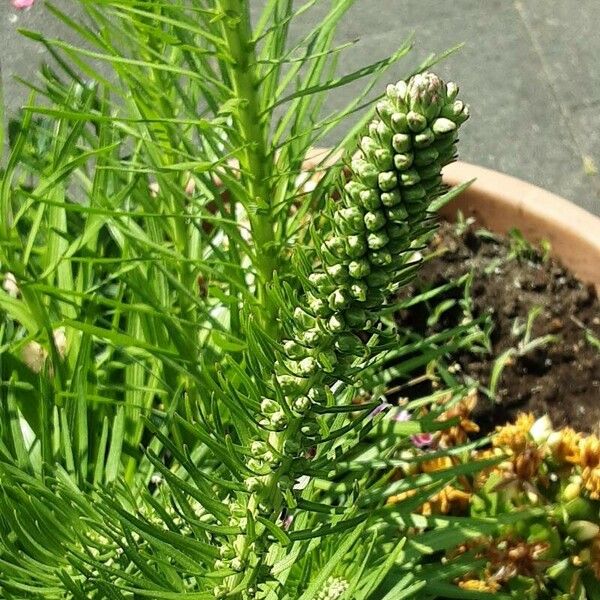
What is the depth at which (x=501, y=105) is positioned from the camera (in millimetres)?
1643

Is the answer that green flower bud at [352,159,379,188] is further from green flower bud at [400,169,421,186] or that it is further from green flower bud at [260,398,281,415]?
green flower bud at [260,398,281,415]

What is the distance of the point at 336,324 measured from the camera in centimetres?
44

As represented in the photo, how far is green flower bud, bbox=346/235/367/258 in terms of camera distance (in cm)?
41

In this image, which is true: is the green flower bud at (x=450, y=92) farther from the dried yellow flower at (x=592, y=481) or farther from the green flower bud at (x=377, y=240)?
the dried yellow flower at (x=592, y=481)

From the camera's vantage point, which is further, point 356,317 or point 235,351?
point 235,351

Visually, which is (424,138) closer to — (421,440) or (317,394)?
(317,394)

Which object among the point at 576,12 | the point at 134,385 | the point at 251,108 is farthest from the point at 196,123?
the point at 576,12

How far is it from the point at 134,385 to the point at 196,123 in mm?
323

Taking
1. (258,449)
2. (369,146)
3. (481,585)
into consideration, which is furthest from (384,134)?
(481,585)

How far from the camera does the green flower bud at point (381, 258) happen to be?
1.34 feet

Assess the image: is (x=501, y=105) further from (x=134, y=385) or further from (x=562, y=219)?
(x=134, y=385)

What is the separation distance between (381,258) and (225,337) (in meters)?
0.34

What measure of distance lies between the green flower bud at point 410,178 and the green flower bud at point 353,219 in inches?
1.2

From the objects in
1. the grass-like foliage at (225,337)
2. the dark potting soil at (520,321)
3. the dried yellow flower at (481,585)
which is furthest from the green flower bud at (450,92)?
the dark potting soil at (520,321)
